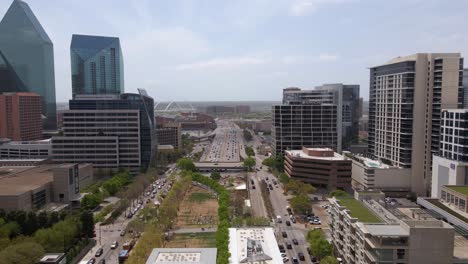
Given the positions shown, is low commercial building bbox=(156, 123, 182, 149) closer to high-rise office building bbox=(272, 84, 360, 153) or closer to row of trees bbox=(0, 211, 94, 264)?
high-rise office building bbox=(272, 84, 360, 153)

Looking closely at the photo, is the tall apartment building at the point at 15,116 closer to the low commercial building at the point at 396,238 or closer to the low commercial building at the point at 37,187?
the low commercial building at the point at 37,187

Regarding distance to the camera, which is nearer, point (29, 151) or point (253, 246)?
point (253, 246)

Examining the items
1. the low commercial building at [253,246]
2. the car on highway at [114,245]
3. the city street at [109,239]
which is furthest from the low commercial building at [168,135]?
the low commercial building at [253,246]

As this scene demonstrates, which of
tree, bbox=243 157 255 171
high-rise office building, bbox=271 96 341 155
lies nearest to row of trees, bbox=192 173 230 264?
tree, bbox=243 157 255 171

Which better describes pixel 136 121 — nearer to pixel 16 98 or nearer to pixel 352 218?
pixel 16 98

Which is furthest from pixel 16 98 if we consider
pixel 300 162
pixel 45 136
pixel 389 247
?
pixel 389 247

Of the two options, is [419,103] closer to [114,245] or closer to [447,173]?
[447,173]

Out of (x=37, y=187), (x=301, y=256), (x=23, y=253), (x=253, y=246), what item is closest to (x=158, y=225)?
(x=23, y=253)
